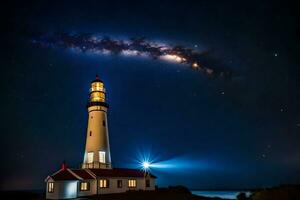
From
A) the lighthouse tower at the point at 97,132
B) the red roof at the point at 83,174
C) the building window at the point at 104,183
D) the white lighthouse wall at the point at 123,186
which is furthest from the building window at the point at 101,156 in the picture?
the building window at the point at 104,183

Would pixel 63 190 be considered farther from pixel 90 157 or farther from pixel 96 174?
pixel 90 157

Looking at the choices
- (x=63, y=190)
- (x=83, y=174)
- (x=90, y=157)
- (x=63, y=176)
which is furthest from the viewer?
(x=90, y=157)

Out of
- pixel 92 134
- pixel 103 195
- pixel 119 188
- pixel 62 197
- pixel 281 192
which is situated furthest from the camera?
pixel 92 134

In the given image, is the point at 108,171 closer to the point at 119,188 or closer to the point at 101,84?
the point at 119,188

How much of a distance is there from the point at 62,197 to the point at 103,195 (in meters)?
4.44

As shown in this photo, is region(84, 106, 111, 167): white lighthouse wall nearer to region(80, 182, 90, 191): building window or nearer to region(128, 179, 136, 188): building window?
region(128, 179, 136, 188): building window

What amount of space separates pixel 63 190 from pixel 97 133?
9.10 metres

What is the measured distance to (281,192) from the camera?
80.3 feet

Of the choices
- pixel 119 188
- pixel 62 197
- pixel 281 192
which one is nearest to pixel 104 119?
pixel 119 188

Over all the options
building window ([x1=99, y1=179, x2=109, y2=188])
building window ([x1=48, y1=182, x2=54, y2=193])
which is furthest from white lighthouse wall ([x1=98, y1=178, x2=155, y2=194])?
building window ([x1=48, y1=182, x2=54, y2=193])

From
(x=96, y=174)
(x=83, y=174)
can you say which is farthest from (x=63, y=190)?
(x=96, y=174)

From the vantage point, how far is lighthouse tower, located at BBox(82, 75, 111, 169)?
39.4 metres

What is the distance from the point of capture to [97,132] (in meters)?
40.2

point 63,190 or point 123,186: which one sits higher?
point 123,186
